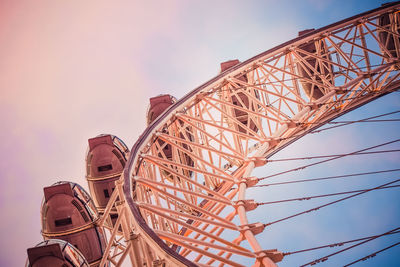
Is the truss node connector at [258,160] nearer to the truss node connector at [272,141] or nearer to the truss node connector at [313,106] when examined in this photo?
the truss node connector at [272,141]

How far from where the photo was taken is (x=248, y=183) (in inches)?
575

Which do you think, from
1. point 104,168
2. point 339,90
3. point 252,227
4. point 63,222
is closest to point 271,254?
point 252,227

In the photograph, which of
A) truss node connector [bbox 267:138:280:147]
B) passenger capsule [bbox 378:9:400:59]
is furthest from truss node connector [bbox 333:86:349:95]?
truss node connector [bbox 267:138:280:147]

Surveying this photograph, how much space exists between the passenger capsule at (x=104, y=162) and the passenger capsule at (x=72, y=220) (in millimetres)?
1720

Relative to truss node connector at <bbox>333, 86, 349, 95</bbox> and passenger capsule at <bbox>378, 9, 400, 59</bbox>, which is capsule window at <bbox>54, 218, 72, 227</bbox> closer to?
truss node connector at <bbox>333, 86, 349, 95</bbox>

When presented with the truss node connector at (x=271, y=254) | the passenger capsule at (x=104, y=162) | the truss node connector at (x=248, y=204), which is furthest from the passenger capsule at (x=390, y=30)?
the truss node connector at (x=271, y=254)

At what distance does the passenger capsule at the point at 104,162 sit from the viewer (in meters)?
16.3

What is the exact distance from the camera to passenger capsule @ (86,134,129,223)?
16.3m

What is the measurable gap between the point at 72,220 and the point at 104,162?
2.88 meters

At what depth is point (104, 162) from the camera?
16281 millimetres

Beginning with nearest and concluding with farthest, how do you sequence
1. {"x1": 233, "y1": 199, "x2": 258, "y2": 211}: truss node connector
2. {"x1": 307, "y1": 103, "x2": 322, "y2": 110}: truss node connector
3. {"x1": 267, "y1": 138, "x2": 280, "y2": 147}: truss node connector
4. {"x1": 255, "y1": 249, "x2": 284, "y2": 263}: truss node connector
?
{"x1": 255, "y1": 249, "x2": 284, "y2": 263}: truss node connector
{"x1": 233, "y1": 199, "x2": 258, "y2": 211}: truss node connector
{"x1": 267, "y1": 138, "x2": 280, "y2": 147}: truss node connector
{"x1": 307, "y1": 103, "x2": 322, "y2": 110}: truss node connector

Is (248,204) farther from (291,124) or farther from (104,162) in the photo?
(104,162)

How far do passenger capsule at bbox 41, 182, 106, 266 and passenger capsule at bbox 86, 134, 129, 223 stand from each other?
172 centimetres

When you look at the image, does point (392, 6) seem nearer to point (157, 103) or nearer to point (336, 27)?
point (336, 27)
